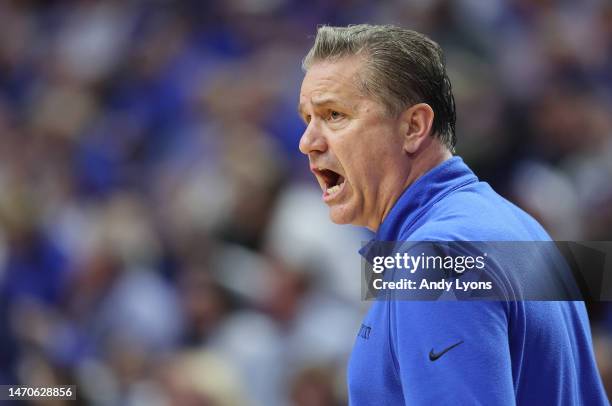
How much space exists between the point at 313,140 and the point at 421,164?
9.2 inches

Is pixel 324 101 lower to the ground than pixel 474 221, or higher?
higher

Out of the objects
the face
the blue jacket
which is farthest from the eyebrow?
the blue jacket

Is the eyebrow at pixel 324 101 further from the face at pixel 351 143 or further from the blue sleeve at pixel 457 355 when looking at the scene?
the blue sleeve at pixel 457 355

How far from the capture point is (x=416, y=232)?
1.70m

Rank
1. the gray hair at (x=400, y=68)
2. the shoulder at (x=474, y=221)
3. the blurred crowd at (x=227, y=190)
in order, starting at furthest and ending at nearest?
the blurred crowd at (x=227, y=190) → the gray hair at (x=400, y=68) → the shoulder at (x=474, y=221)

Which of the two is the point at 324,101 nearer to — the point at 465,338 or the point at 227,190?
the point at 465,338

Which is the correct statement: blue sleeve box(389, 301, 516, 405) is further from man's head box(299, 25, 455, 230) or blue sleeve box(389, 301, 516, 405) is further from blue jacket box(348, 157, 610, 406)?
man's head box(299, 25, 455, 230)

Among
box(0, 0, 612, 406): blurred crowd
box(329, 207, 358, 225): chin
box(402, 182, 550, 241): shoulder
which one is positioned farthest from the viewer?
box(0, 0, 612, 406): blurred crowd

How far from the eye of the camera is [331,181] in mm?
2115

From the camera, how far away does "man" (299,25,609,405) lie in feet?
4.99

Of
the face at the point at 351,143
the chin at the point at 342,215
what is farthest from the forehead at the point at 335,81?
the chin at the point at 342,215

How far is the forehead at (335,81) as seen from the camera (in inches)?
77.7

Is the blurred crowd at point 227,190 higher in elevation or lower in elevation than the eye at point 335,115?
higher

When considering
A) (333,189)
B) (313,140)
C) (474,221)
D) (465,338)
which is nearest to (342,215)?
(333,189)
